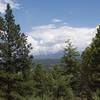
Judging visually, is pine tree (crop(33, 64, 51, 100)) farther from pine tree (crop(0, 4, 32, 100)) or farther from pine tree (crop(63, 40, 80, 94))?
pine tree (crop(0, 4, 32, 100))

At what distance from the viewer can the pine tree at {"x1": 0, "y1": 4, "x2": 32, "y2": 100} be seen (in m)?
36.8

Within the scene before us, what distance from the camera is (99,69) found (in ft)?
137

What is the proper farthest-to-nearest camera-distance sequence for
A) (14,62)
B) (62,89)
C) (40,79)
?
(40,79)
(62,89)
(14,62)

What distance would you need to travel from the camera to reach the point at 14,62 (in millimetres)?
37031

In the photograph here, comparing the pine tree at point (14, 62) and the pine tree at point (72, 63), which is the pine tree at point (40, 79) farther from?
the pine tree at point (14, 62)

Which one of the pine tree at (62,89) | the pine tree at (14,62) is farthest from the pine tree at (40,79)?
the pine tree at (14,62)

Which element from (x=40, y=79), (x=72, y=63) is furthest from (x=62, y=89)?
(x=40, y=79)

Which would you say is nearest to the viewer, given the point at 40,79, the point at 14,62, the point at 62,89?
the point at 14,62

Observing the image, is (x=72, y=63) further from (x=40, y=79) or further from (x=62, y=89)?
(x=40, y=79)

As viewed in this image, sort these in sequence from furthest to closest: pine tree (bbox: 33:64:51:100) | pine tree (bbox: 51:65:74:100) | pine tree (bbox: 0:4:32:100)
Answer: pine tree (bbox: 33:64:51:100) → pine tree (bbox: 51:65:74:100) → pine tree (bbox: 0:4:32:100)

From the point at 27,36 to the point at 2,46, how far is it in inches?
130

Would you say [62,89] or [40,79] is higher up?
[40,79]

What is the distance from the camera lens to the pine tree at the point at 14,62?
3675 cm

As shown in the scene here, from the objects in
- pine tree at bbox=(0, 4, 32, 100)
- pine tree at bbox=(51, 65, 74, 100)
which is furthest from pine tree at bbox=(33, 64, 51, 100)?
pine tree at bbox=(0, 4, 32, 100)
